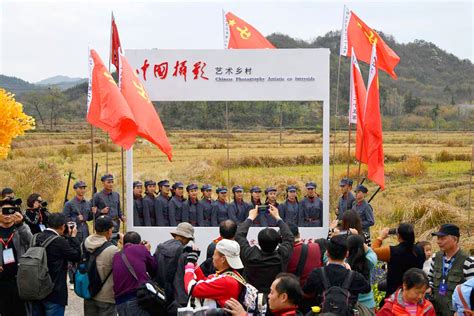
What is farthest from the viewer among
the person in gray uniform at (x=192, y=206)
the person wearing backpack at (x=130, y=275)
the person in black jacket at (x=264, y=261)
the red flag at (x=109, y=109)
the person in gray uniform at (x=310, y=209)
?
the person in gray uniform at (x=310, y=209)

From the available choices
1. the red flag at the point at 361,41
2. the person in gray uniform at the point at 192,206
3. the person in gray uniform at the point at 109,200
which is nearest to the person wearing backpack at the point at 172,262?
the person in gray uniform at the point at 109,200

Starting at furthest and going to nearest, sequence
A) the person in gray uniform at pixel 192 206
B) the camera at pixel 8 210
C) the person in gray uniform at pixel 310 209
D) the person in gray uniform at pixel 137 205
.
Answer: the person in gray uniform at pixel 310 209, the person in gray uniform at pixel 192 206, the person in gray uniform at pixel 137 205, the camera at pixel 8 210

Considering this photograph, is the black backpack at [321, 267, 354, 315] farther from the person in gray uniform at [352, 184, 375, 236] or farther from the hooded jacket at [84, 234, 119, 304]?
the person in gray uniform at [352, 184, 375, 236]

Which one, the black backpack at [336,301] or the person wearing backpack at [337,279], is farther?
the person wearing backpack at [337,279]

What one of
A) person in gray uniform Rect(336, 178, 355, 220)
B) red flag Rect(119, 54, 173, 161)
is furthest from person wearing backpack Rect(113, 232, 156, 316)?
person in gray uniform Rect(336, 178, 355, 220)

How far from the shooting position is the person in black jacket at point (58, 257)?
600 centimetres

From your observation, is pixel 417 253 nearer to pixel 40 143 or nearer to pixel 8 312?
pixel 8 312

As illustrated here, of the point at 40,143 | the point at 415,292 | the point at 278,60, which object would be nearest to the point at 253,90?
the point at 278,60

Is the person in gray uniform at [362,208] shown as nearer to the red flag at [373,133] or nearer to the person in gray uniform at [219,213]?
the red flag at [373,133]

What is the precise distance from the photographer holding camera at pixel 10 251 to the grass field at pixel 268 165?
8.91m

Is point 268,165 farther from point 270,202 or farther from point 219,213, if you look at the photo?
point 270,202

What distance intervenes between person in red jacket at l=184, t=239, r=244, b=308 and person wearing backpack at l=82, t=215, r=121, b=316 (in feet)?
4.84

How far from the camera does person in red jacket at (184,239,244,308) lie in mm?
4398

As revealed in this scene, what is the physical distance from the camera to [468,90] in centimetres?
5688
